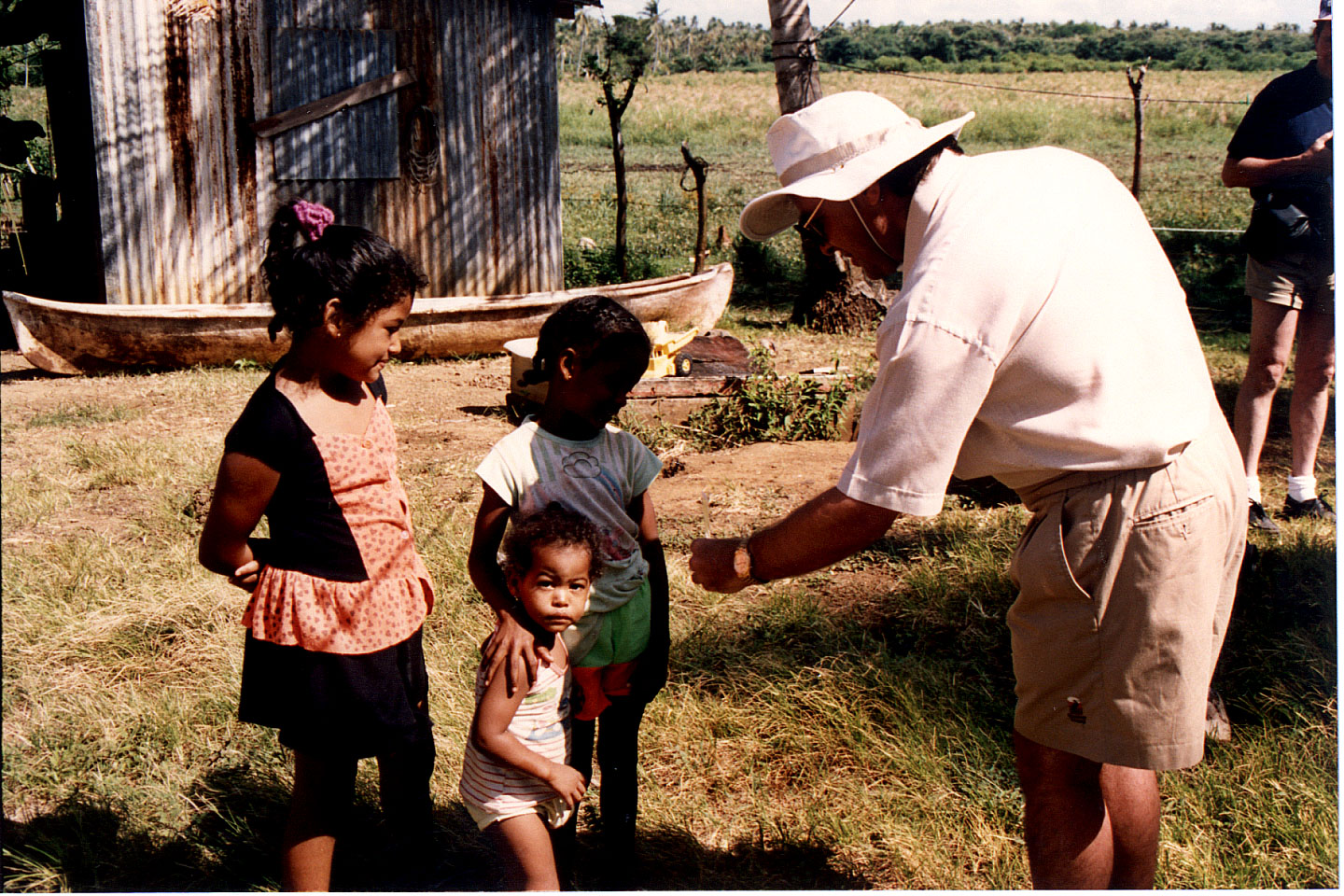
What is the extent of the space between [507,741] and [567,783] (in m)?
0.15

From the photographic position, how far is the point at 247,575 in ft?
7.41

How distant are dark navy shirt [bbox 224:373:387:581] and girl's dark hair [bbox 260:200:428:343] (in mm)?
161

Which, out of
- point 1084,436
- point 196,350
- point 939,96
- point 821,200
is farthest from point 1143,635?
point 939,96

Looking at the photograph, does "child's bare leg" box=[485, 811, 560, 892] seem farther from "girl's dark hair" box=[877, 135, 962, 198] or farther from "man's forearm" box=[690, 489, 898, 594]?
"girl's dark hair" box=[877, 135, 962, 198]

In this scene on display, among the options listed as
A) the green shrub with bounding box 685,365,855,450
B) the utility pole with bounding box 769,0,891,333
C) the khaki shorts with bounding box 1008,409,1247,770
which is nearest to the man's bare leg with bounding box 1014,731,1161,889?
the khaki shorts with bounding box 1008,409,1247,770

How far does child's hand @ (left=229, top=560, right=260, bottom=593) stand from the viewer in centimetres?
224

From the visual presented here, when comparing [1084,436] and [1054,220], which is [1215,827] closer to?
[1084,436]

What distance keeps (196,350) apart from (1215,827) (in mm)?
7979

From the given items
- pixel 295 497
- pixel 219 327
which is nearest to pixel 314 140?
pixel 219 327

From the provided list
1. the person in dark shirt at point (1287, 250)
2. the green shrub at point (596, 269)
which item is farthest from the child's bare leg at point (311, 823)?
the green shrub at point (596, 269)

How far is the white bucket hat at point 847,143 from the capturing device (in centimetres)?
197

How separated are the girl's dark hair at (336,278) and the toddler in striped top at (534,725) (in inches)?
21.8

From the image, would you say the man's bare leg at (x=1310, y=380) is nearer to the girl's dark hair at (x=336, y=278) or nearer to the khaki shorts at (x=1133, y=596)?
the khaki shorts at (x=1133, y=596)

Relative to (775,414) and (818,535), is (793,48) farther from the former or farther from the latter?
(818,535)
